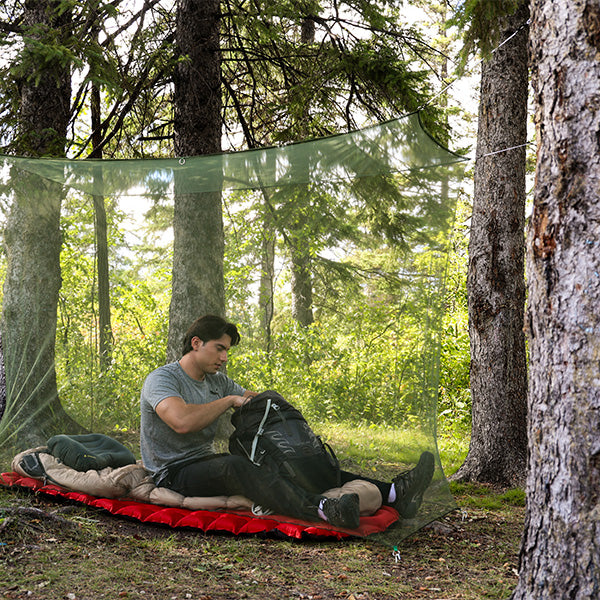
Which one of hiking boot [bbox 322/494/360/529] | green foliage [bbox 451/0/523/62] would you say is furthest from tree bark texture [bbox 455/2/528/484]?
hiking boot [bbox 322/494/360/529]

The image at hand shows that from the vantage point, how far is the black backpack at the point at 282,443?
3102 millimetres

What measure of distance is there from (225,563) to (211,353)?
1.06m

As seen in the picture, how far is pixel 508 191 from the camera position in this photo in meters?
4.02

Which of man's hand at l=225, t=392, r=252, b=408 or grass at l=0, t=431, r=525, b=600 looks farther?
man's hand at l=225, t=392, r=252, b=408

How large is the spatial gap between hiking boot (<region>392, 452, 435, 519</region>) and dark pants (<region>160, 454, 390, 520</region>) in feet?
0.27

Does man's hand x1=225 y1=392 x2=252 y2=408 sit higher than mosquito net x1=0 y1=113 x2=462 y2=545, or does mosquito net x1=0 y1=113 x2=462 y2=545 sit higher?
mosquito net x1=0 y1=113 x2=462 y2=545

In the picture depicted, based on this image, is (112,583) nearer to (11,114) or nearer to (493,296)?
(493,296)

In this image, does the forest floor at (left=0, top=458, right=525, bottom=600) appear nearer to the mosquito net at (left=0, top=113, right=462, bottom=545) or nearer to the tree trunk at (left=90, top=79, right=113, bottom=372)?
the mosquito net at (left=0, top=113, right=462, bottom=545)

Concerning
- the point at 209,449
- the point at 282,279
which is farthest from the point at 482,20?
the point at 209,449

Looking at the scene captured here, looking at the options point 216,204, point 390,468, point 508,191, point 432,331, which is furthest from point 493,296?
point 216,204

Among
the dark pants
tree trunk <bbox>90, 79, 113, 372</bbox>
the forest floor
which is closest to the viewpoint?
the forest floor

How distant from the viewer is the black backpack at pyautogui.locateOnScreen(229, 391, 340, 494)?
3102mm

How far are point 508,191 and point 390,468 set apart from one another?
195 cm

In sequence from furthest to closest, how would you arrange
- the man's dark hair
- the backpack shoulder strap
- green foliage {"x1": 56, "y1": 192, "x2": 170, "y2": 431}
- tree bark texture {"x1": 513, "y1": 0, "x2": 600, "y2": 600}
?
green foliage {"x1": 56, "y1": 192, "x2": 170, "y2": 431} → the man's dark hair → the backpack shoulder strap → tree bark texture {"x1": 513, "y1": 0, "x2": 600, "y2": 600}
